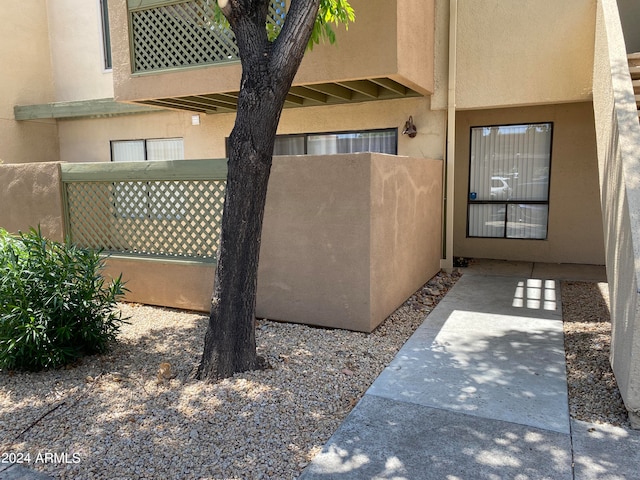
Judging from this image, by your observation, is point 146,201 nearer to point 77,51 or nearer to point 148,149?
point 148,149

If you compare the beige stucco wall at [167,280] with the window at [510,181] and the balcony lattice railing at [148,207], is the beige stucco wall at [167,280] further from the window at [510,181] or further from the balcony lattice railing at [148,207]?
the window at [510,181]

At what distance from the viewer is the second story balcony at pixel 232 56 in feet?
21.3

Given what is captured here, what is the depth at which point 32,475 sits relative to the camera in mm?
3088

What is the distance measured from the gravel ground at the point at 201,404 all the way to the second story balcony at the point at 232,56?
11.8 feet

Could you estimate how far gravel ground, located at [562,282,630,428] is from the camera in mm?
3715

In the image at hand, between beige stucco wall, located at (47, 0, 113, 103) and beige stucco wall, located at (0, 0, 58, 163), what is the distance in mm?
265

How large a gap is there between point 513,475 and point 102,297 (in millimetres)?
3968

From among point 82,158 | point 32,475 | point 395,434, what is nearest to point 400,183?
point 395,434

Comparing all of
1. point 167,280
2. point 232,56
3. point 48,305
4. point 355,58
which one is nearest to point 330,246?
point 167,280

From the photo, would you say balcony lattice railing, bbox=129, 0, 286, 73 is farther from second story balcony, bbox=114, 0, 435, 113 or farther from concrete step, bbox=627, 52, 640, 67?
concrete step, bbox=627, 52, 640, 67

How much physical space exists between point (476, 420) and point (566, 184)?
666cm

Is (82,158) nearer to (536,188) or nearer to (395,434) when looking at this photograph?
(536,188)

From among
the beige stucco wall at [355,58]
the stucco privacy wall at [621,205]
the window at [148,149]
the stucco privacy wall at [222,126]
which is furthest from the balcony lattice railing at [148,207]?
the stucco privacy wall at [621,205]

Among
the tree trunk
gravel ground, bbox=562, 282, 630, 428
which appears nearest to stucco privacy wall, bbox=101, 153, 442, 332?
the tree trunk
